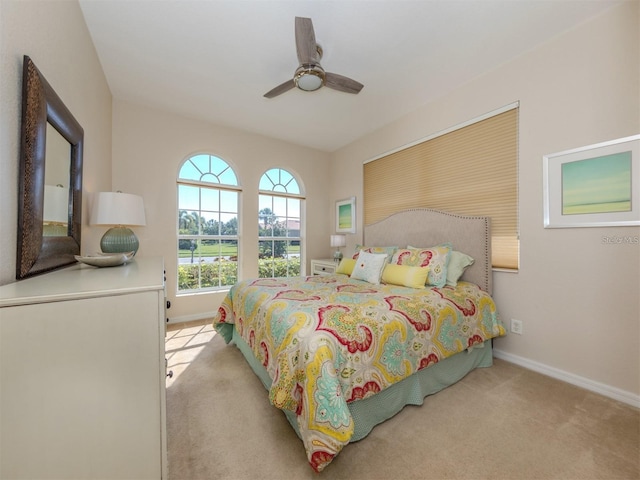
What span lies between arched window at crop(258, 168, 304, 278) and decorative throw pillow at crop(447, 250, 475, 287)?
106 inches

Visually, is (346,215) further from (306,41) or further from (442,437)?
(442,437)

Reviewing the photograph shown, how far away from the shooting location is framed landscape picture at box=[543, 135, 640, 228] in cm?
180

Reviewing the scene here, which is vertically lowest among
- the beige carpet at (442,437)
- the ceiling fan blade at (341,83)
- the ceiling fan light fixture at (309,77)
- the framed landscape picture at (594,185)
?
the beige carpet at (442,437)

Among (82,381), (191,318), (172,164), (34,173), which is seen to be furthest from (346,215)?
(82,381)

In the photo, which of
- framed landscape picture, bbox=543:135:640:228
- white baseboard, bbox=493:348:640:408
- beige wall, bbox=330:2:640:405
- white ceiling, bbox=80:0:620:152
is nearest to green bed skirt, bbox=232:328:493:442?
white baseboard, bbox=493:348:640:408

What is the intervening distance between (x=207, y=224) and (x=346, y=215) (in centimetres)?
224

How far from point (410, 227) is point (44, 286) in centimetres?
319

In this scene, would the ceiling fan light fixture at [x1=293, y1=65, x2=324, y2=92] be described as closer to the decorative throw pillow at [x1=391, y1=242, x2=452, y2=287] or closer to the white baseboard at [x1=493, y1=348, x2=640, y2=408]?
the decorative throw pillow at [x1=391, y1=242, x2=452, y2=287]

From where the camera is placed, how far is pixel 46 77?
4.34ft

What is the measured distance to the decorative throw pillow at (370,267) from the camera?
8.79 feet

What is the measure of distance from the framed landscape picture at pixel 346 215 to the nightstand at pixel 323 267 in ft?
2.19

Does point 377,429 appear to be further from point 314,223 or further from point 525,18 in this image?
point 314,223

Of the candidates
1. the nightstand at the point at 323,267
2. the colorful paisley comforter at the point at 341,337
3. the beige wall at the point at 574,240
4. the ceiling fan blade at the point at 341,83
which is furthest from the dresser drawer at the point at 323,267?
A: the ceiling fan blade at the point at 341,83

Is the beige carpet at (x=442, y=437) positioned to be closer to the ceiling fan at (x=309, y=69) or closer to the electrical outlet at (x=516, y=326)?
the electrical outlet at (x=516, y=326)
